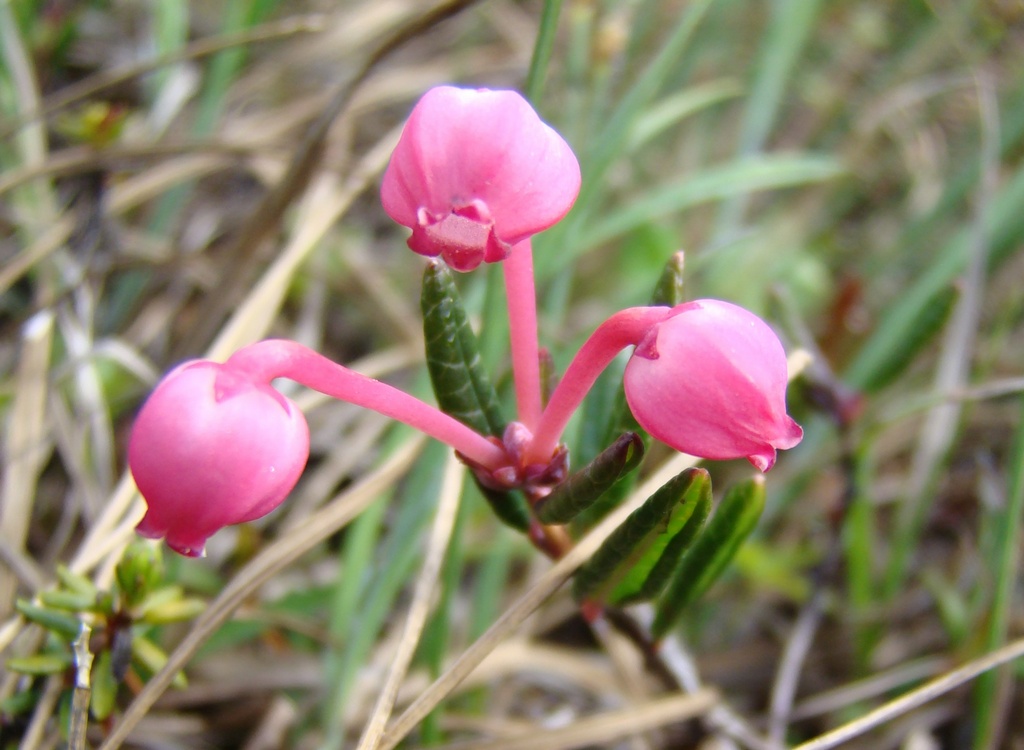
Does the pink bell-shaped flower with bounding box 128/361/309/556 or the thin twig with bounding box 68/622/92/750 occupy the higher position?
the pink bell-shaped flower with bounding box 128/361/309/556

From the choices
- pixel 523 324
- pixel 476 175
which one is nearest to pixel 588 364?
pixel 523 324

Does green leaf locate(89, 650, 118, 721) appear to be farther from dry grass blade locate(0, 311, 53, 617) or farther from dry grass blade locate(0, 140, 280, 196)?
dry grass blade locate(0, 140, 280, 196)

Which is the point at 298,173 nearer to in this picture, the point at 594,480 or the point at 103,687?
the point at 103,687

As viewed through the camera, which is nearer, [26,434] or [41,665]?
[41,665]

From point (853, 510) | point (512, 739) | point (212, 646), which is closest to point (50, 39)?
point (212, 646)

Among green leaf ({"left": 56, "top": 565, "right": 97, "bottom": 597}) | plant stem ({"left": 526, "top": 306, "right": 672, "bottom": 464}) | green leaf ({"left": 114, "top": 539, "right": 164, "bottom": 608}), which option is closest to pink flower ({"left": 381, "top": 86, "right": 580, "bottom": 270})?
plant stem ({"left": 526, "top": 306, "right": 672, "bottom": 464})

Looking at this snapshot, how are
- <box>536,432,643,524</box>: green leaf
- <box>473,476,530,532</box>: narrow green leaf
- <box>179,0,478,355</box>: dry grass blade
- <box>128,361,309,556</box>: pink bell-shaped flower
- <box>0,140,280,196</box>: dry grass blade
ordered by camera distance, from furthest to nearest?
<box>0,140,280,196</box>: dry grass blade, <box>179,0,478,355</box>: dry grass blade, <box>473,476,530,532</box>: narrow green leaf, <box>536,432,643,524</box>: green leaf, <box>128,361,309,556</box>: pink bell-shaped flower

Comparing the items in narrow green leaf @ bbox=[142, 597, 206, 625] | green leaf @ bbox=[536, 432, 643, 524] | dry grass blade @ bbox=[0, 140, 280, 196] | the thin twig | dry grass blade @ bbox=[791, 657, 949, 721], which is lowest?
dry grass blade @ bbox=[791, 657, 949, 721]

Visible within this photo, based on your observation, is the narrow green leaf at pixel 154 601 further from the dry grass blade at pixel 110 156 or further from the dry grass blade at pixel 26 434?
the dry grass blade at pixel 110 156

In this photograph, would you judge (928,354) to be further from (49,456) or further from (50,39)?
(50,39)
